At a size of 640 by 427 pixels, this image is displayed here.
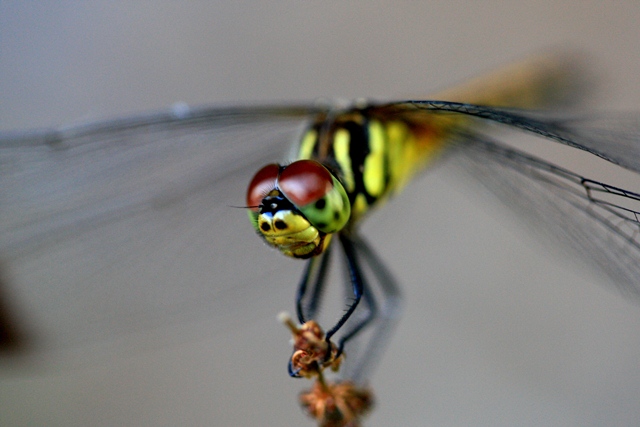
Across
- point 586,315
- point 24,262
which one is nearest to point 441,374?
point 586,315

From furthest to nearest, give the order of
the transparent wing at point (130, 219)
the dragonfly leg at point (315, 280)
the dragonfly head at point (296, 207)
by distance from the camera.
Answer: the transparent wing at point (130, 219) < the dragonfly leg at point (315, 280) < the dragonfly head at point (296, 207)

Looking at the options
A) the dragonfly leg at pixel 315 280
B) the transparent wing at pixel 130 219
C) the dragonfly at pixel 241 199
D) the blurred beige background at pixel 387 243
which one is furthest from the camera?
the blurred beige background at pixel 387 243

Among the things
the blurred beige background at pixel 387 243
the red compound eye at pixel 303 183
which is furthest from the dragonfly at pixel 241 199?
the blurred beige background at pixel 387 243

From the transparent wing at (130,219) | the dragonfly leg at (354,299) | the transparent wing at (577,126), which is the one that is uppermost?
the transparent wing at (130,219)

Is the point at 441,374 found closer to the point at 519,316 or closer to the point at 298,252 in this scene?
the point at 519,316

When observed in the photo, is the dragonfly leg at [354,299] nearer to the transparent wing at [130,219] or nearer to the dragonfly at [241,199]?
the dragonfly at [241,199]

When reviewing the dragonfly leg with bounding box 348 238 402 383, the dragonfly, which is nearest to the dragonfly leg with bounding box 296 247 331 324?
the dragonfly
